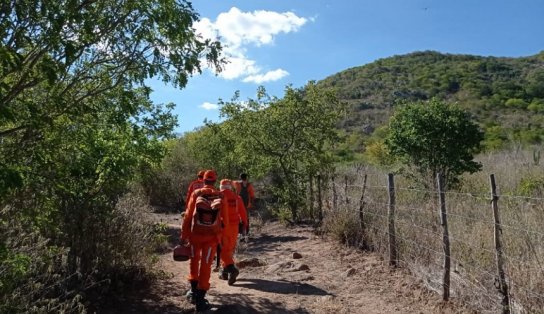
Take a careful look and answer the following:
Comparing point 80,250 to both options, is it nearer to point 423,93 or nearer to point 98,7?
point 98,7

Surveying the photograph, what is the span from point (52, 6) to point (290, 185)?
438 inches

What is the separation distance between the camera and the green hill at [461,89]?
36.2m

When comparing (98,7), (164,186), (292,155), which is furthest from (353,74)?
(98,7)

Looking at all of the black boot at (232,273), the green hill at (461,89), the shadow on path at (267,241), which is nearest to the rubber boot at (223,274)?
the black boot at (232,273)

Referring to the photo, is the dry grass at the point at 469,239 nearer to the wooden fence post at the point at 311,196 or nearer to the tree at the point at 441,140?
the wooden fence post at the point at 311,196

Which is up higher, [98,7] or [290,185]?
[98,7]

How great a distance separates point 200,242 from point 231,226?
169cm

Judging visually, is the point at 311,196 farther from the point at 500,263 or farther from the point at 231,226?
the point at 500,263

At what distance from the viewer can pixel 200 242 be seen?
6.31 metres

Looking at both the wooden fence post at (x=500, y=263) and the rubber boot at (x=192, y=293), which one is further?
the rubber boot at (x=192, y=293)

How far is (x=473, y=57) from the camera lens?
58.4 m

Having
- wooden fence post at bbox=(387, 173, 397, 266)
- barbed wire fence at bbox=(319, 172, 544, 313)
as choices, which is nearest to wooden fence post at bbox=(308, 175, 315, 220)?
Answer: barbed wire fence at bbox=(319, 172, 544, 313)

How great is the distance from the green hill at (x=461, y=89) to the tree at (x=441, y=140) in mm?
14209

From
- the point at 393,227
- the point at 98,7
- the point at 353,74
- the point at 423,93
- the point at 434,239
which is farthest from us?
the point at 353,74
